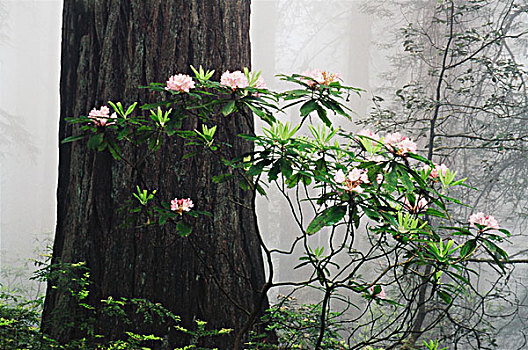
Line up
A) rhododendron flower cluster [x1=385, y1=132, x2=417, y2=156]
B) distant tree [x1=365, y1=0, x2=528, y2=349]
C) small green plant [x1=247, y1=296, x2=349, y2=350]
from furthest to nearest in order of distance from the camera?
distant tree [x1=365, y1=0, x2=528, y2=349] < small green plant [x1=247, y1=296, x2=349, y2=350] < rhododendron flower cluster [x1=385, y1=132, x2=417, y2=156]

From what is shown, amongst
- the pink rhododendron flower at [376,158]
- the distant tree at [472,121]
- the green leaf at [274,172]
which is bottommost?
the green leaf at [274,172]

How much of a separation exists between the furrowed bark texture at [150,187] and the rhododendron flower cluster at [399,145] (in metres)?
0.94

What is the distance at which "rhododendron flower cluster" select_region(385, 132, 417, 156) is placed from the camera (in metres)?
1.43

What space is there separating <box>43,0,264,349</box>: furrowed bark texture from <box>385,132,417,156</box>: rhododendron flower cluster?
0.94 metres

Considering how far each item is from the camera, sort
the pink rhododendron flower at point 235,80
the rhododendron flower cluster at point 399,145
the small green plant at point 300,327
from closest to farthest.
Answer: the rhododendron flower cluster at point 399,145 → the pink rhododendron flower at point 235,80 → the small green plant at point 300,327

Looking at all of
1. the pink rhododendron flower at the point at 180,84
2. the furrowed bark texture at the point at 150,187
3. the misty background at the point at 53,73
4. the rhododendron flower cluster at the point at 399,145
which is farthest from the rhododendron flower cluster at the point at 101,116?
the misty background at the point at 53,73

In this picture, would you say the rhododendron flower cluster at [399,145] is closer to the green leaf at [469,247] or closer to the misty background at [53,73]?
the green leaf at [469,247]

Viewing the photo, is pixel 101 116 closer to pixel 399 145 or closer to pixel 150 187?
pixel 150 187

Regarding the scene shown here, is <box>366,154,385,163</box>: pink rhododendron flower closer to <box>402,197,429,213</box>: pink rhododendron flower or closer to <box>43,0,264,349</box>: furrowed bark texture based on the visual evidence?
<box>402,197,429,213</box>: pink rhododendron flower

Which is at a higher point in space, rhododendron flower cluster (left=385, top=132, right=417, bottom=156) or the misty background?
the misty background

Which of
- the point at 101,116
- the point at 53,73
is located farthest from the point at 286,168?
the point at 53,73

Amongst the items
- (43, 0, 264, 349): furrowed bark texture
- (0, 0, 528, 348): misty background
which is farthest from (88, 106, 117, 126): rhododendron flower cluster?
(0, 0, 528, 348): misty background

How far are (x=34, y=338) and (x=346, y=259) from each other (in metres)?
10.0

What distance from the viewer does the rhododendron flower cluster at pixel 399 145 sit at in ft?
4.70
